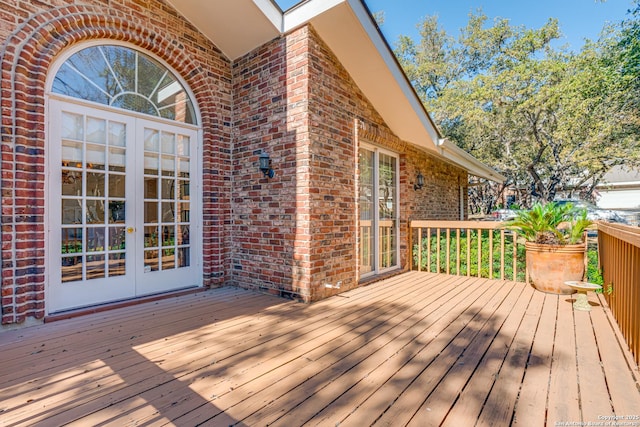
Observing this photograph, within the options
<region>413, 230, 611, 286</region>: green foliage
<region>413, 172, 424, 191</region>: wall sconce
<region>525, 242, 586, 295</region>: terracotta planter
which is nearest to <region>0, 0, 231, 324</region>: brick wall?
<region>413, 172, 424, 191</region>: wall sconce

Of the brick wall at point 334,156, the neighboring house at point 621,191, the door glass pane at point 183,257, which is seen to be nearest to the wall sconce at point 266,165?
the brick wall at point 334,156

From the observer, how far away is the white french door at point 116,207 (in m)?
3.28

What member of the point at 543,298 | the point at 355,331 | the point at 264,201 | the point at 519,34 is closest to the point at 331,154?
the point at 264,201

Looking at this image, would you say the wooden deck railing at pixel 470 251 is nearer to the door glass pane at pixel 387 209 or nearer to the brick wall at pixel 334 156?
the door glass pane at pixel 387 209

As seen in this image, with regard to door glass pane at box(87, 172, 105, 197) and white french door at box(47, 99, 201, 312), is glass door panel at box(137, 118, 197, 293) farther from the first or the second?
door glass pane at box(87, 172, 105, 197)

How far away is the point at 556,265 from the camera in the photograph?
13.5ft

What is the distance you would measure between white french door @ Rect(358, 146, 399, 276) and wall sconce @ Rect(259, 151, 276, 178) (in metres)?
1.37

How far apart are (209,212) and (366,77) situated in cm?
295

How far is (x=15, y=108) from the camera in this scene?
2908mm

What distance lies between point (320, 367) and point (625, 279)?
8.79 feet

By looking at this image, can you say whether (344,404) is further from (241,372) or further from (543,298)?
(543,298)

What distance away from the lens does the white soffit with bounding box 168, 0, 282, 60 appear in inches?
151

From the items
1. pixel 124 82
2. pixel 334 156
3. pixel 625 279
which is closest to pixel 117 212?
pixel 124 82

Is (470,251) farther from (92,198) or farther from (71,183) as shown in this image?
(71,183)
